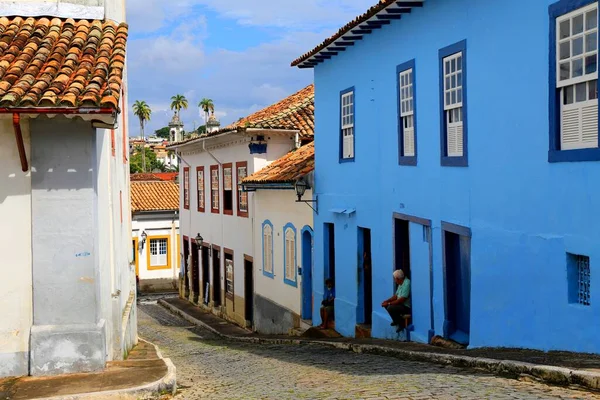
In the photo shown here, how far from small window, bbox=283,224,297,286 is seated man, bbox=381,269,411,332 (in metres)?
5.96

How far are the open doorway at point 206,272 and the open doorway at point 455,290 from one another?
17478 millimetres

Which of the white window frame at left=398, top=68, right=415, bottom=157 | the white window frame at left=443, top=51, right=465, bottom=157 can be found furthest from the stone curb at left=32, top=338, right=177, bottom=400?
the white window frame at left=398, top=68, right=415, bottom=157

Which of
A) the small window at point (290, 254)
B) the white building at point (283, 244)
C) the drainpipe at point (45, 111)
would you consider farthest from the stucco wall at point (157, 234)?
the drainpipe at point (45, 111)

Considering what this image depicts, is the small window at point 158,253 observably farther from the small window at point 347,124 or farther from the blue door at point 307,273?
the small window at point 347,124

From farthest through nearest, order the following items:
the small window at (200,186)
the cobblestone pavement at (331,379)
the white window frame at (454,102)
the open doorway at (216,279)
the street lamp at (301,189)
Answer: the small window at (200,186) < the open doorway at (216,279) < the street lamp at (301,189) < the white window frame at (454,102) < the cobblestone pavement at (331,379)

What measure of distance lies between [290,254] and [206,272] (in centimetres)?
1006

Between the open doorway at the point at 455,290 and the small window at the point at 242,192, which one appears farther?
the small window at the point at 242,192

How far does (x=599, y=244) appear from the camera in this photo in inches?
337

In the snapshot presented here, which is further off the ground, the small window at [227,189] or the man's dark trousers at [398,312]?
the small window at [227,189]

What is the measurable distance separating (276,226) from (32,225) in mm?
12726

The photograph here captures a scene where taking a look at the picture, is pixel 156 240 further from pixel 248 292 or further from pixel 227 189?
pixel 248 292

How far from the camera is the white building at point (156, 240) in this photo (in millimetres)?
38500

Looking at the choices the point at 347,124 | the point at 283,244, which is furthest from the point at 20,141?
the point at 283,244

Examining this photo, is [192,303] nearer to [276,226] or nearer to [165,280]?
[165,280]
